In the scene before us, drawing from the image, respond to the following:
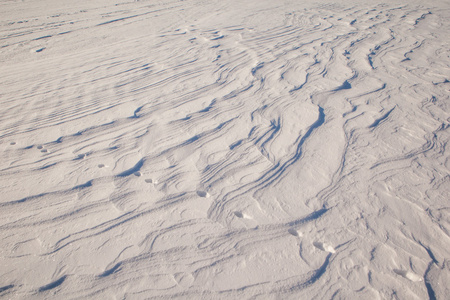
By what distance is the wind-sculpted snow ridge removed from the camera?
160 cm

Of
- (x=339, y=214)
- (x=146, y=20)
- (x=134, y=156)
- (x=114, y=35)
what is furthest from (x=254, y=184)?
(x=146, y=20)

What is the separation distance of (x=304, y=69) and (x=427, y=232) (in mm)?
2954

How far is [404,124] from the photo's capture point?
9.25ft

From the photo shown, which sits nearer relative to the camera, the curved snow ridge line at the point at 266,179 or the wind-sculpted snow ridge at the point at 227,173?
the wind-sculpted snow ridge at the point at 227,173

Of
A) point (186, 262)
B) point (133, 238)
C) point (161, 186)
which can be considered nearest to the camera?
point (186, 262)

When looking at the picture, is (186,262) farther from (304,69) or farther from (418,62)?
(418,62)

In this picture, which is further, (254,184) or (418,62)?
(418,62)

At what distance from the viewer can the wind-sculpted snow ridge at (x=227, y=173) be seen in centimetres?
160

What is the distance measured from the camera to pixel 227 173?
2.32m

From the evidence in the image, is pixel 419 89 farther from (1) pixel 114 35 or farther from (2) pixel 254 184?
(1) pixel 114 35

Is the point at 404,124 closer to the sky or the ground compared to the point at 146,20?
closer to the ground

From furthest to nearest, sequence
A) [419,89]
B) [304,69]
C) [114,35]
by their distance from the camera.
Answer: [114,35], [304,69], [419,89]

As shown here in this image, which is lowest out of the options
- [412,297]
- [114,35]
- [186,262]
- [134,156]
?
[412,297]

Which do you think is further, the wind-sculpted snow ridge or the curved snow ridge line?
the curved snow ridge line
